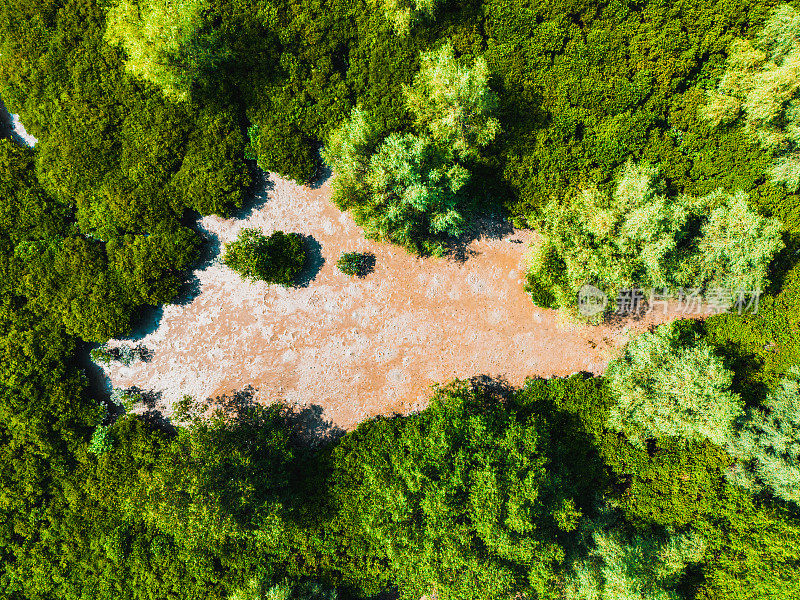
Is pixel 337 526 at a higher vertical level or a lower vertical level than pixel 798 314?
lower

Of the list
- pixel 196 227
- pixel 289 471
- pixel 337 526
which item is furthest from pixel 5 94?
pixel 337 526

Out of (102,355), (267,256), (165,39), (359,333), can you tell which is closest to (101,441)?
(102,355)

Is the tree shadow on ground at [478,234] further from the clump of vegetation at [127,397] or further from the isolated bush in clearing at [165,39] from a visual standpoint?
the clump of vegetation at [127,397]

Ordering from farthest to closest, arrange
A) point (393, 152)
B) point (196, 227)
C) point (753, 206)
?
point (196, 227), point (753, 206), point (393, 152)

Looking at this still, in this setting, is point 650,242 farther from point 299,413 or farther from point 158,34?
point 158,34

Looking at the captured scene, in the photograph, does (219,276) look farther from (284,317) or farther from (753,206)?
(753,206)

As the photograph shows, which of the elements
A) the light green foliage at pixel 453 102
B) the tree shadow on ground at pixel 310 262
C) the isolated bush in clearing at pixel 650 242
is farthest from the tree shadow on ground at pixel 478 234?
the tree shadow on ground at pixel 310 262
